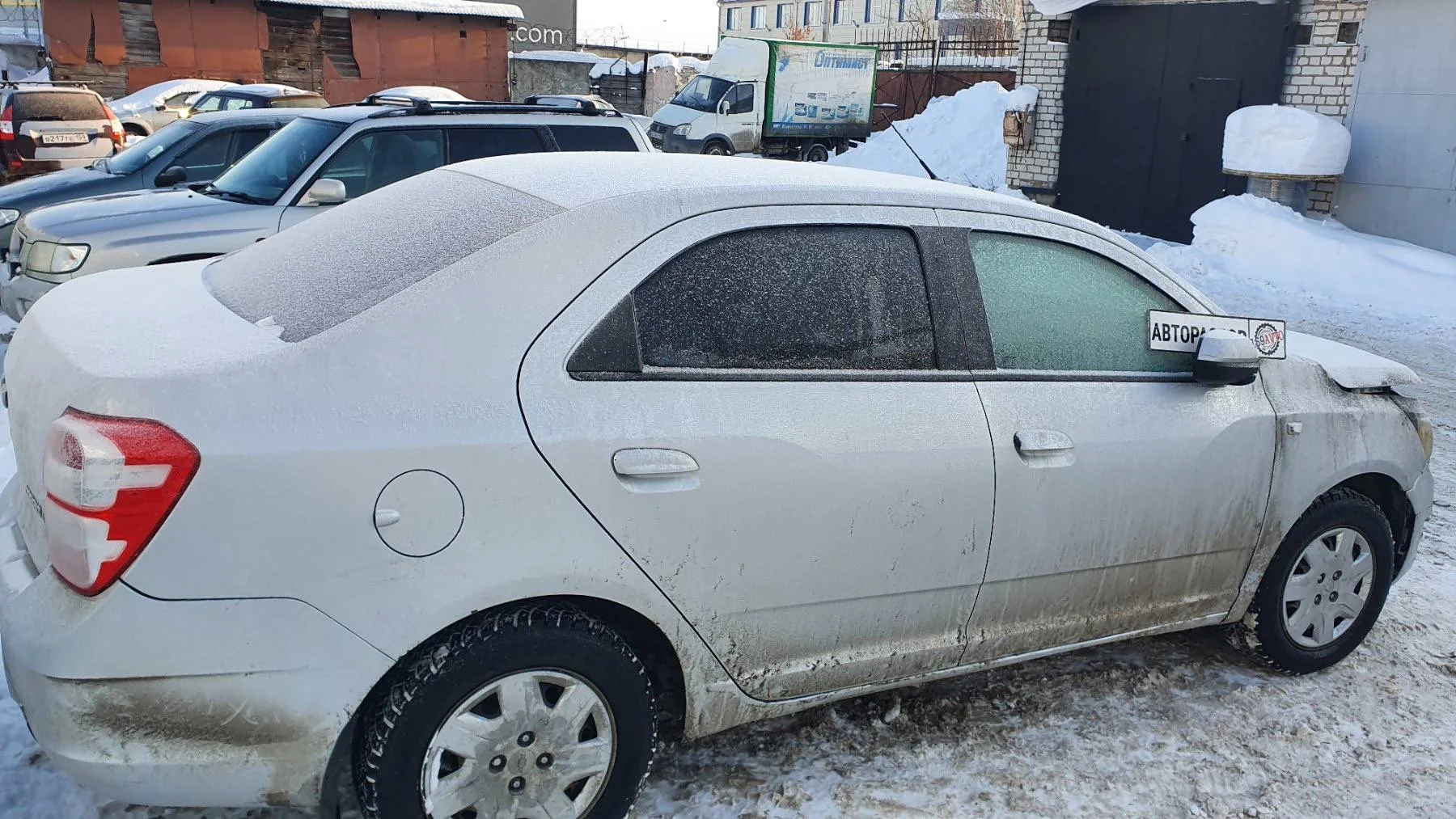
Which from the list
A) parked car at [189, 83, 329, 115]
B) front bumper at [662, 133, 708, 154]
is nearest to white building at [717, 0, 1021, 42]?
front bumper at [662, 133, 708, 154]

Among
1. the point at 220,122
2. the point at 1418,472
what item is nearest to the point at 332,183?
the point at 220,122

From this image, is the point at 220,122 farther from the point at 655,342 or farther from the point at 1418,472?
the point at 1418,472

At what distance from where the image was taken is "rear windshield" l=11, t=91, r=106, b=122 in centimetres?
1374

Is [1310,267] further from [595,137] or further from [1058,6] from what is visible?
[595,137]

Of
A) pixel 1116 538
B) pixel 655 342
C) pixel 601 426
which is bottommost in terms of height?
pixel 1116 538

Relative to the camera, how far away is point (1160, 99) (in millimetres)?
15023

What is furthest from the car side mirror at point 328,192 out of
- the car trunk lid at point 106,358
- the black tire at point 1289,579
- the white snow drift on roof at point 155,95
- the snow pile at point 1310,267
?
the white snow drift on roof at point 155,95

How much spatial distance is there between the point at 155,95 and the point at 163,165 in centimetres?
1598

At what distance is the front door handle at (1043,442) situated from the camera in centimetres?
304

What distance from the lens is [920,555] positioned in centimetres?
295

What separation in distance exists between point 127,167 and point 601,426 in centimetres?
821

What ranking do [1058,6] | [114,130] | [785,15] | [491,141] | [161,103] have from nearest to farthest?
[491,141]
[114,130]
[1058,6]
[161,103]
[785,15]

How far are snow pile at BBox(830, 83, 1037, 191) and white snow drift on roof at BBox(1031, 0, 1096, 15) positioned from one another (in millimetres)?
5050

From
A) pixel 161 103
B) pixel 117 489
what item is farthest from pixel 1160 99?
pixel 161 103
